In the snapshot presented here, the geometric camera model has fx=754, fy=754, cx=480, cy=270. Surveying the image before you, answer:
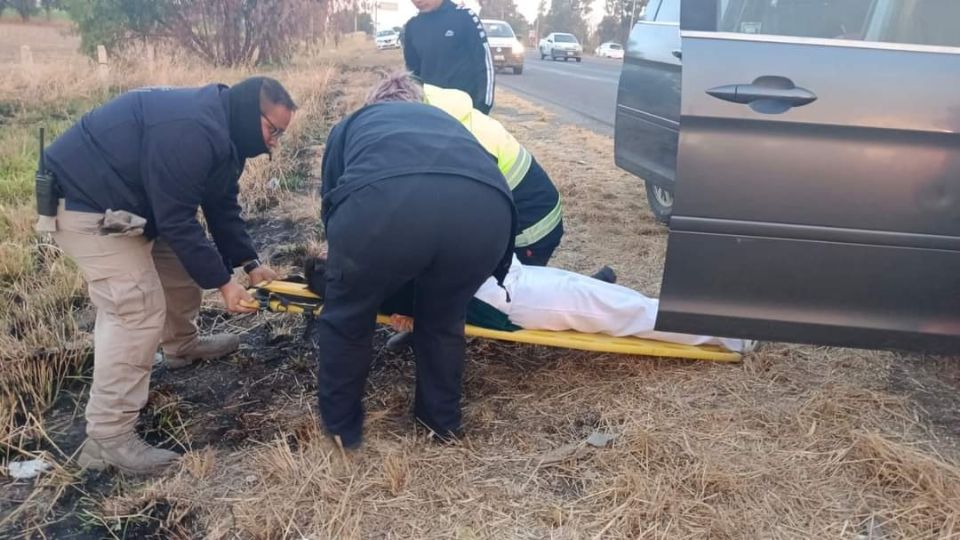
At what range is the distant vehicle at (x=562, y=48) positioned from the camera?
35.5 metres

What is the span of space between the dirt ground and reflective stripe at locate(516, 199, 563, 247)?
48 cm

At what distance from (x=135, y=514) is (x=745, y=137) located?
2.18 metres

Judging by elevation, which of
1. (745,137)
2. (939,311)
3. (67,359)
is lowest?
(67,359)

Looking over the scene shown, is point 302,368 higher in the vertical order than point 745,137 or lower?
lower

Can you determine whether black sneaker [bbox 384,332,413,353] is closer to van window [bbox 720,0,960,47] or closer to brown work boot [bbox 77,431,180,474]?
brown work boot [bbox 77,431,180,474]

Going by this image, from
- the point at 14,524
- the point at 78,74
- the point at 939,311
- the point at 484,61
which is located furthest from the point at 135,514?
the point at 78,74

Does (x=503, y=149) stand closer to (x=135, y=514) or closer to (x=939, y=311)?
(x=939, y=311)

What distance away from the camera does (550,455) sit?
102 inches

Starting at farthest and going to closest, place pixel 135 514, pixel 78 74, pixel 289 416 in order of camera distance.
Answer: pixel 78 74
pixel 289 416
pixel 135 514

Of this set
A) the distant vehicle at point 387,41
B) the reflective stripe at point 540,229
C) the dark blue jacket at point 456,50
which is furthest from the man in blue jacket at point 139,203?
the distant vehicle at point 387,41

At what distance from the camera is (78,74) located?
42.6 feet

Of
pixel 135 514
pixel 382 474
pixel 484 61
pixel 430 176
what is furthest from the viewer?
pixel 484 61

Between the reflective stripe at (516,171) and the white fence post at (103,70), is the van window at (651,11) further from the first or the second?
the white fence post at (103,70)

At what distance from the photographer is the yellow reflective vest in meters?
2.82
